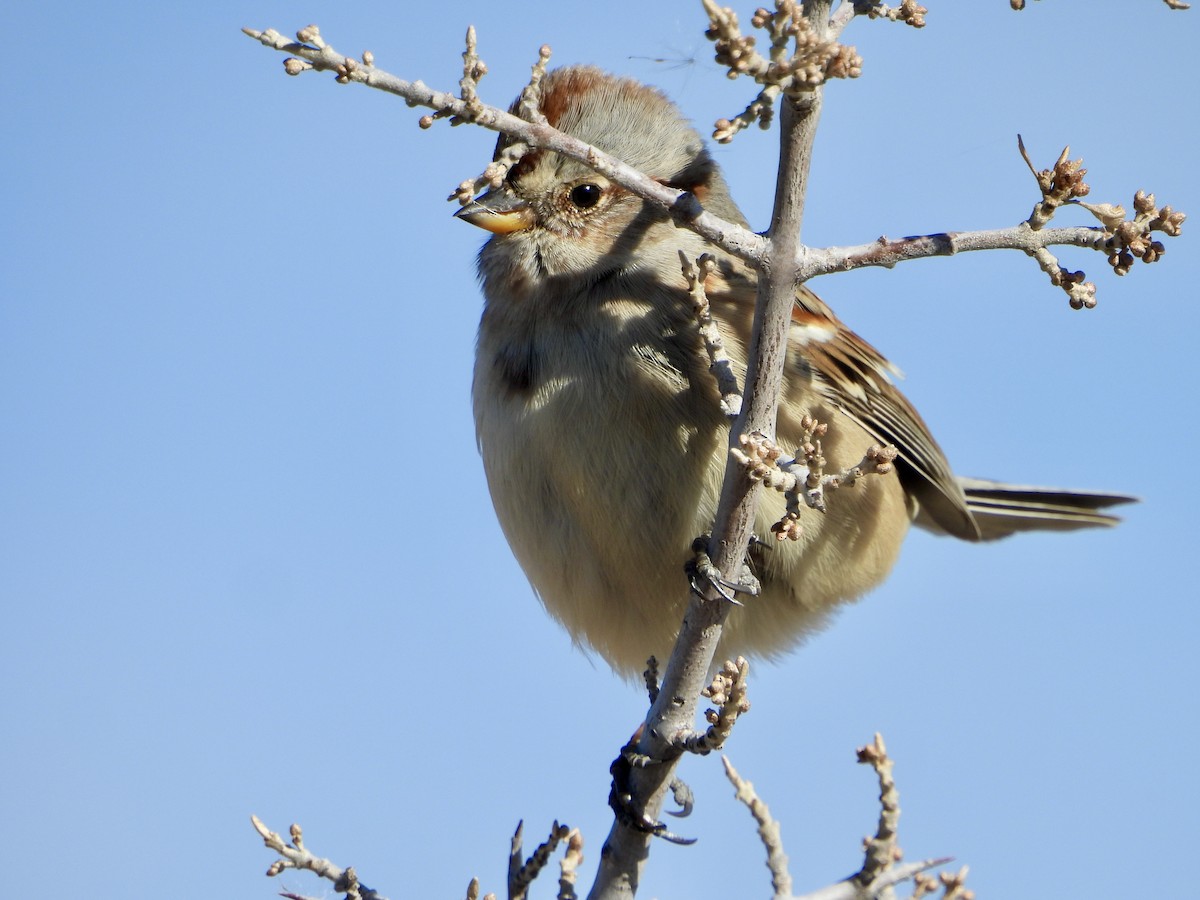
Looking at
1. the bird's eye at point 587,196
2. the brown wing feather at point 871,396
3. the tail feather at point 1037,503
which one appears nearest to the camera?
the bird's eye at point 587,196

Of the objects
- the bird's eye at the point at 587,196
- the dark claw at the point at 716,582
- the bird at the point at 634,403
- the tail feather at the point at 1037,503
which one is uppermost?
the tail feather at the point at 1037,503

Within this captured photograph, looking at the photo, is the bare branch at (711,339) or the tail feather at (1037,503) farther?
the tail feather at (1037,503)

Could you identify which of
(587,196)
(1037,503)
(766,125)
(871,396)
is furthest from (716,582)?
(1037,503)

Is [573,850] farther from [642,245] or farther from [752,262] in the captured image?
[642,245]

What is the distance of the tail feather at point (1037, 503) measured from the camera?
6699 millimetres

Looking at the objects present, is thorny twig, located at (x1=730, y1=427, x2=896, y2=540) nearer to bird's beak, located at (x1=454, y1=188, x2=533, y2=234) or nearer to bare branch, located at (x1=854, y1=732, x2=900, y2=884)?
bare branch, located at (x1=854, y1=732, x2=900, y2=884)

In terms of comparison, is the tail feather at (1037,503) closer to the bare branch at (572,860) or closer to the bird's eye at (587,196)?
the bird's eye at (587,196)

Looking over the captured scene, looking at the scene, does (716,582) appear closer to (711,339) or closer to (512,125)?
(711,339)

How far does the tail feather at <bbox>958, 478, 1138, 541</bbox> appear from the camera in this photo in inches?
264

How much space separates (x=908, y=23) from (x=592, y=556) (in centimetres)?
219

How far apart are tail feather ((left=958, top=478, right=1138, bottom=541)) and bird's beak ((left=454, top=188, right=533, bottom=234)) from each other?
119 inches

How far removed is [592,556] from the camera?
4613mm

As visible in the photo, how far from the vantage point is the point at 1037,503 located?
6.74 meters

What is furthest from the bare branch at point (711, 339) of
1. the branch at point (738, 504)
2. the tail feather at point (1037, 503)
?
the tail feather at point (1037, 503)
